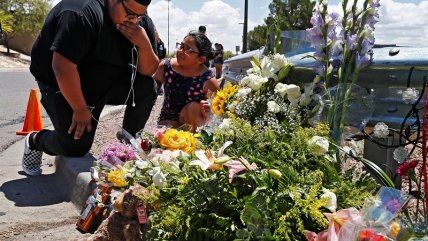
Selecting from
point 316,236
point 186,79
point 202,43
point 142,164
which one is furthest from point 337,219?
point 186,79

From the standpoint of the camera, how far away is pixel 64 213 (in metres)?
3.51

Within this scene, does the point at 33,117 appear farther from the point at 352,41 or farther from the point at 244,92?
the point at 352,41

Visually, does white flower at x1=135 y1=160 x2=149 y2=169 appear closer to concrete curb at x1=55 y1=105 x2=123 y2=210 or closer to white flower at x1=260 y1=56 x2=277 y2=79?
white flower at x1=260 y1=56 x2=277 y2=79

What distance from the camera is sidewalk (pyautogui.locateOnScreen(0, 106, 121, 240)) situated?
10.4 feet

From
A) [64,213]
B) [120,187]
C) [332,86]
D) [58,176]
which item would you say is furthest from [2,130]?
[332,86]

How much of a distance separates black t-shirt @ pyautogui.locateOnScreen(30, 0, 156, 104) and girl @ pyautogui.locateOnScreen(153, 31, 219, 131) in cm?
42

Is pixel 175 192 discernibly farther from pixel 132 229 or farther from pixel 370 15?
pixel 370 15

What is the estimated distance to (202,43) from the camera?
4.43m

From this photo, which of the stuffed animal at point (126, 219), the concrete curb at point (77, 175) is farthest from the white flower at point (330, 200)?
the concrete curb at point (77, 175)

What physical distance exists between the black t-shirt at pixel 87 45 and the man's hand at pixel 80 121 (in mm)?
339

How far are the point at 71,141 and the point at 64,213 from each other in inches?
25.3

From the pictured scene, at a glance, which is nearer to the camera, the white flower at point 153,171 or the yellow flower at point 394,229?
the yellow flower at point 394,229

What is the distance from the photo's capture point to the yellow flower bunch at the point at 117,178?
2371 mm

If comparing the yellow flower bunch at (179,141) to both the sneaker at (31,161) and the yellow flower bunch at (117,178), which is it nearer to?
the yellow flower bunch at (117,178)
